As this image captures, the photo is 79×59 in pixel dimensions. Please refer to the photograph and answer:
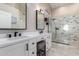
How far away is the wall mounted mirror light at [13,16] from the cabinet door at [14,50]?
2.05 feet

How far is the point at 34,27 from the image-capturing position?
145 inches

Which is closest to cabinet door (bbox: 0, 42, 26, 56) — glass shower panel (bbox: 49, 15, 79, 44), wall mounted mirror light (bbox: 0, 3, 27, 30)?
wall mounted mirror light (bbox: 0, 3, 27, 30)

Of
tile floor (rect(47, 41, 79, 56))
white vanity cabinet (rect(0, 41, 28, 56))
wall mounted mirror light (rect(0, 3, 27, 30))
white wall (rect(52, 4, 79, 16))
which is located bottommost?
tile floor (rect(47, 41, 79, 56))

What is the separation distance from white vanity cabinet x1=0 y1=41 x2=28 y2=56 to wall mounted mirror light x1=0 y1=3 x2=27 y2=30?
615 mm

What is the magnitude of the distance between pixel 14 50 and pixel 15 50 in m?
0.03

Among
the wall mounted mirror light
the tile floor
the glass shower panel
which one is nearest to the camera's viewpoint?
the wall mounted mirror light

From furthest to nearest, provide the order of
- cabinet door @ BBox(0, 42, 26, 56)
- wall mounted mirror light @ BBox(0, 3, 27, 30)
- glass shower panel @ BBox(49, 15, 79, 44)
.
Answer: glass shower panel @ BBox(49, 15, 79, 44) < wall mounted mirror light @ BBox(0, 3, 27, 30) < cabinet door @ BBox(0, 42, 26, 56)

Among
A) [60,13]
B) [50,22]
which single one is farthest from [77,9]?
[50,22]

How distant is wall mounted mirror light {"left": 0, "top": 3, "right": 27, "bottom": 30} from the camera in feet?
6.89

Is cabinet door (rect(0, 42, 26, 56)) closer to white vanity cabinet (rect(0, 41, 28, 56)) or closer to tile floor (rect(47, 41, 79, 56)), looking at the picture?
white vanity cabinet (rect(0, 41, 28, 56))

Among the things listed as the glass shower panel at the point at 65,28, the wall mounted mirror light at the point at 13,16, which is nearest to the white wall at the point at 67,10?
the glass shower panel at the point at 65,28

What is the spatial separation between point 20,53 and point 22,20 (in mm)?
1261

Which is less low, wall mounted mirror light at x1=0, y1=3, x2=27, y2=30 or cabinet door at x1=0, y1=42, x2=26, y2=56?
wall mounted mirror light at x1=0, y1=3, x2=27, y2=30

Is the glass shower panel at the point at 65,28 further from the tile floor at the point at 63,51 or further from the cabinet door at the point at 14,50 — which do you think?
the cabinet door at the point at 14,50
